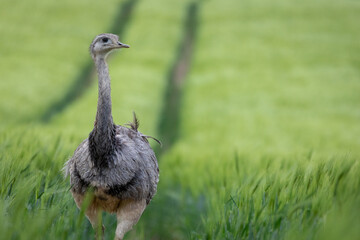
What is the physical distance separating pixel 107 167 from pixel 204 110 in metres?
11.8

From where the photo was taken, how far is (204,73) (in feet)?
66.5

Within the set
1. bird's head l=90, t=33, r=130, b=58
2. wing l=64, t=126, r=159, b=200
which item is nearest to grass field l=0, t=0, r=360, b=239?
wing l=64, t=126, r=159, b=200

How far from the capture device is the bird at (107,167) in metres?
4.31

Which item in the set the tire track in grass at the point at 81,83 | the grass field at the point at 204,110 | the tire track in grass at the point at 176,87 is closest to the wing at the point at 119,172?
the grass field at the point at 204,110

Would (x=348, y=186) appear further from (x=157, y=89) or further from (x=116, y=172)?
(x=157, y=89)

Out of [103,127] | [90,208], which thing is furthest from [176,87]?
[103,127]

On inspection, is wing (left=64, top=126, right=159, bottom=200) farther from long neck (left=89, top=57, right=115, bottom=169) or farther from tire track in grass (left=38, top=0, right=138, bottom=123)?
tire track in grass (left=38, top=0, right=138, bottom=123)

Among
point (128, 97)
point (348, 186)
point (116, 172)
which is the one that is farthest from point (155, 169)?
point (128, 97)

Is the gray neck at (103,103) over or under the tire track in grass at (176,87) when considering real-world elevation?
over

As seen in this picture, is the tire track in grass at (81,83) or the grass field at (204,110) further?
the tire track in grass at (81,83)

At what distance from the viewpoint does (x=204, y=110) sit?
16.0 m

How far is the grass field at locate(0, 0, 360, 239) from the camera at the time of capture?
12.6ft

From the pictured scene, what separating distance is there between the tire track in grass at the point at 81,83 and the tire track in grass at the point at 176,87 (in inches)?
131

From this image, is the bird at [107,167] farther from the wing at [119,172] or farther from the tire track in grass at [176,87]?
the tire track in grass at [176,87]
